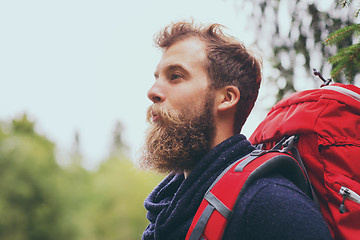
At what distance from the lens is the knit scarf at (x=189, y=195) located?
1632 mm

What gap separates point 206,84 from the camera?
6.51 feet

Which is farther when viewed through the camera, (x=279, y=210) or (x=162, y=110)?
(x=162, y=110)

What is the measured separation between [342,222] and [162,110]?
1102 mm

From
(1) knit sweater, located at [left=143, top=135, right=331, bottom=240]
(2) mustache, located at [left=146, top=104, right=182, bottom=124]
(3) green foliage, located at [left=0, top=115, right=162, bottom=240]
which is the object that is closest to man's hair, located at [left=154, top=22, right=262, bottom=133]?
(2) mustache, located at [left=146, top=104, right=182, bottom=124]

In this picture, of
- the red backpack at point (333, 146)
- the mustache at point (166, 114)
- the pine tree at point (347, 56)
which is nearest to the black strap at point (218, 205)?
the red backpack at point (333, 146)

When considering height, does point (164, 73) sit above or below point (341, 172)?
above

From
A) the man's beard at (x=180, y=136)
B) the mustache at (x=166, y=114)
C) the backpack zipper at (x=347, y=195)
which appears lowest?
the backpack zipper at (x=347, y=195)

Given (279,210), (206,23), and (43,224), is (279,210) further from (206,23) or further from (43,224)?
(43,224)

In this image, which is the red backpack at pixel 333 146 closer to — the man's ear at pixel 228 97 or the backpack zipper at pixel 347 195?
the backpack zipper at pixel 347 195

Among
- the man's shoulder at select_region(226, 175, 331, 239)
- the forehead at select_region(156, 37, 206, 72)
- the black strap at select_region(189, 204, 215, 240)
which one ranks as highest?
the forehead at select_region(156, 37, 206, 72)

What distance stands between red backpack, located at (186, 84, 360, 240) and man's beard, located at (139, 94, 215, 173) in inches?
18.1

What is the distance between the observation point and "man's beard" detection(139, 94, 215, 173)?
1914 millimetres

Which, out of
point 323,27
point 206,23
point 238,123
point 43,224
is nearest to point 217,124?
point 238,123

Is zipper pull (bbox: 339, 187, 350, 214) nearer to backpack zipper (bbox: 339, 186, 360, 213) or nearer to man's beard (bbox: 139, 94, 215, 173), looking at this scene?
backpack zipper (bbox: 339, 186, 360, 213)
